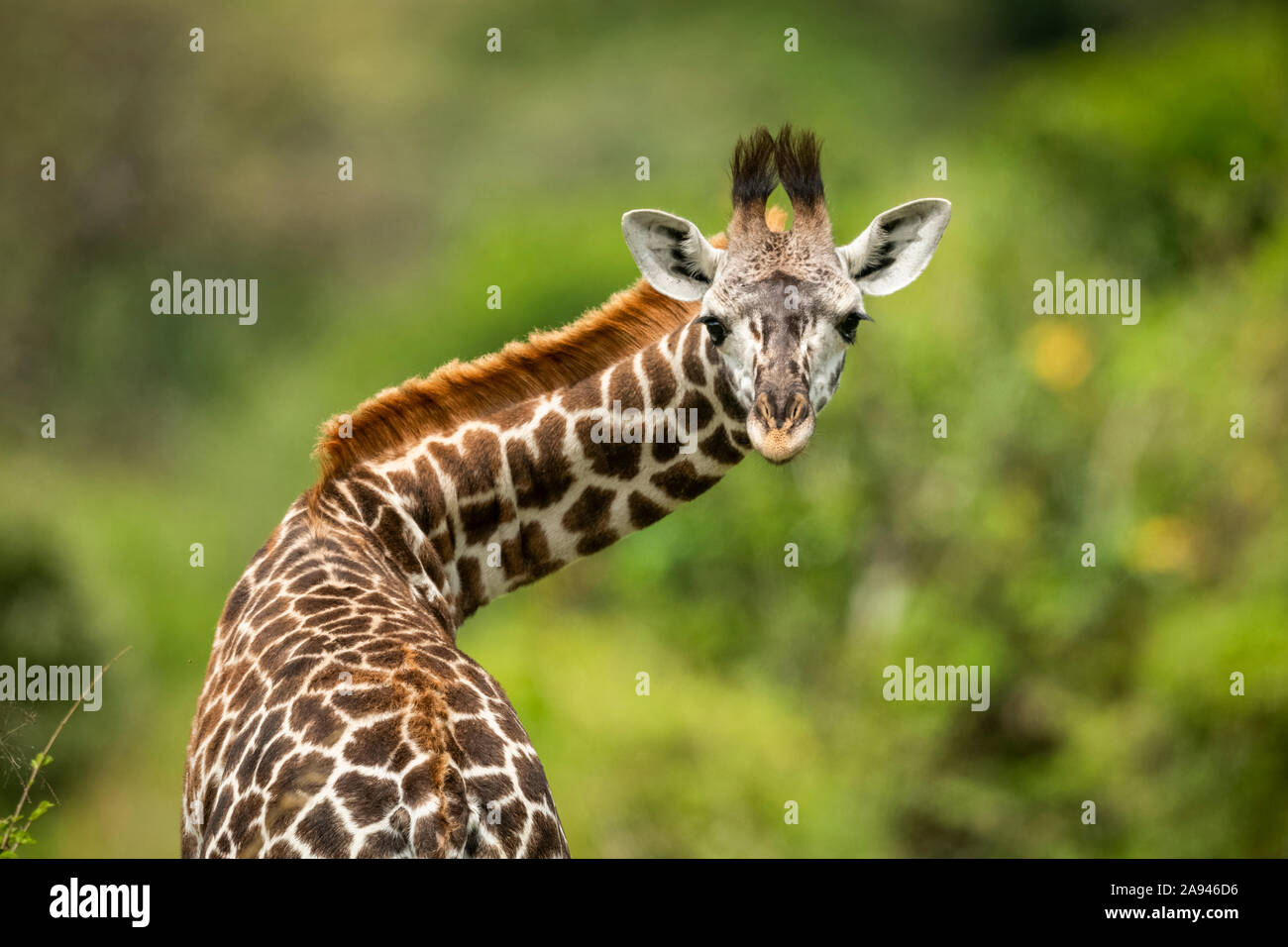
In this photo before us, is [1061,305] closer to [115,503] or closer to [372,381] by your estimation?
[372,381]

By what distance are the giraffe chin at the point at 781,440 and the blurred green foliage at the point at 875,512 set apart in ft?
12.3

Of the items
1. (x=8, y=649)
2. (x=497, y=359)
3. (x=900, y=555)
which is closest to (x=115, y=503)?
(x=8, y=649)

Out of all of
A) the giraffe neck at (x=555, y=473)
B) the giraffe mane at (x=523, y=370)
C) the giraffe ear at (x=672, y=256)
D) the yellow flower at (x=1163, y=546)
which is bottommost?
the yellow flower at (x=1163, y=546)

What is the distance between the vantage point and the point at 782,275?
791 centimetres

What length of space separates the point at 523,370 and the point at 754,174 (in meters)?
1.61

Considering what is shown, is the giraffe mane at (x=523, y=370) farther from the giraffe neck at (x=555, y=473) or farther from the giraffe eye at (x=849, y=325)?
the giraffe eye at (x=849, y=325)

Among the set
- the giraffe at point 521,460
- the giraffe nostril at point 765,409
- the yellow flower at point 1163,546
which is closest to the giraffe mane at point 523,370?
the giraffe at point 521,460

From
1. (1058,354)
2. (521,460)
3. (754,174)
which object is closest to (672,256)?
(754,174)

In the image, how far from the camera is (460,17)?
4994 cm

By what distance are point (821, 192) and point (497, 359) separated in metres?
1.93

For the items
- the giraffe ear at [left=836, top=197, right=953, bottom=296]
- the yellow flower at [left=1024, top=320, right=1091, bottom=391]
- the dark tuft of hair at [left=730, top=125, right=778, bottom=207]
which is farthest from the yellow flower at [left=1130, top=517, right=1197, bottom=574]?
the dark tuft of hair at [left=730, top=125, right=778, bottom=207]

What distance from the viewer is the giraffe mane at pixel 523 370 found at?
845cm

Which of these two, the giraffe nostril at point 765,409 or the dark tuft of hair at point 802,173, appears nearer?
the giraffe nostril at point 765,409

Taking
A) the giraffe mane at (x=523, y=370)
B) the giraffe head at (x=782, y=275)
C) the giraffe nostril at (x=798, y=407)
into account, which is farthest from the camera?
the giraffe mane at (x=523, y=370)
